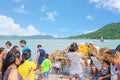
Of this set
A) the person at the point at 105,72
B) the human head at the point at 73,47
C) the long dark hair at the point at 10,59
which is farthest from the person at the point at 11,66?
the human head at the point at 73,47

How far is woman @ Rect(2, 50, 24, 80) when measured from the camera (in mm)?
4738

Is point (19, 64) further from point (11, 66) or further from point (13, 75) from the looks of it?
point (13, 75)

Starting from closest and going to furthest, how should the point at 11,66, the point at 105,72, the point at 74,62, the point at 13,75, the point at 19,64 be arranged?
the point at 13,75 < the point at 11,66 < the point at 19,64 < the point at 105,72 < the point at 74,62

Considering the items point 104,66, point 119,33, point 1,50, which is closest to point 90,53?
point 1,50

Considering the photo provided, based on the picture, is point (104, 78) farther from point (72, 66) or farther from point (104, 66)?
point (72, 66)

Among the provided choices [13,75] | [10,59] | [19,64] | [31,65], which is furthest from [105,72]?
[13,75]

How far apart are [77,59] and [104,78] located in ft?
6.33

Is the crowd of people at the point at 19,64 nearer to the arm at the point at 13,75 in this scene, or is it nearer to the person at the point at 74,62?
the arm at the point at 13,75

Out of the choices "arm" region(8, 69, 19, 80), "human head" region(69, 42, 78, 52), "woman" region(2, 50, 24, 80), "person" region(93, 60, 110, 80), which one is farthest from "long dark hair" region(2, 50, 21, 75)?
"human head" region(69, 42, 78, 52)

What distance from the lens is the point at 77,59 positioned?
8.91 metres

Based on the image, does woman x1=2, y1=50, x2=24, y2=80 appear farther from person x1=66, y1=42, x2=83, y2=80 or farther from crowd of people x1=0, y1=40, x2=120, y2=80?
person x1=66, y1=42, x2=83, y2=80

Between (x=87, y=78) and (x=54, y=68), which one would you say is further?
(x=54, y=68)

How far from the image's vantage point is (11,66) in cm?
498

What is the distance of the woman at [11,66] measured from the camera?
4.74 meters
